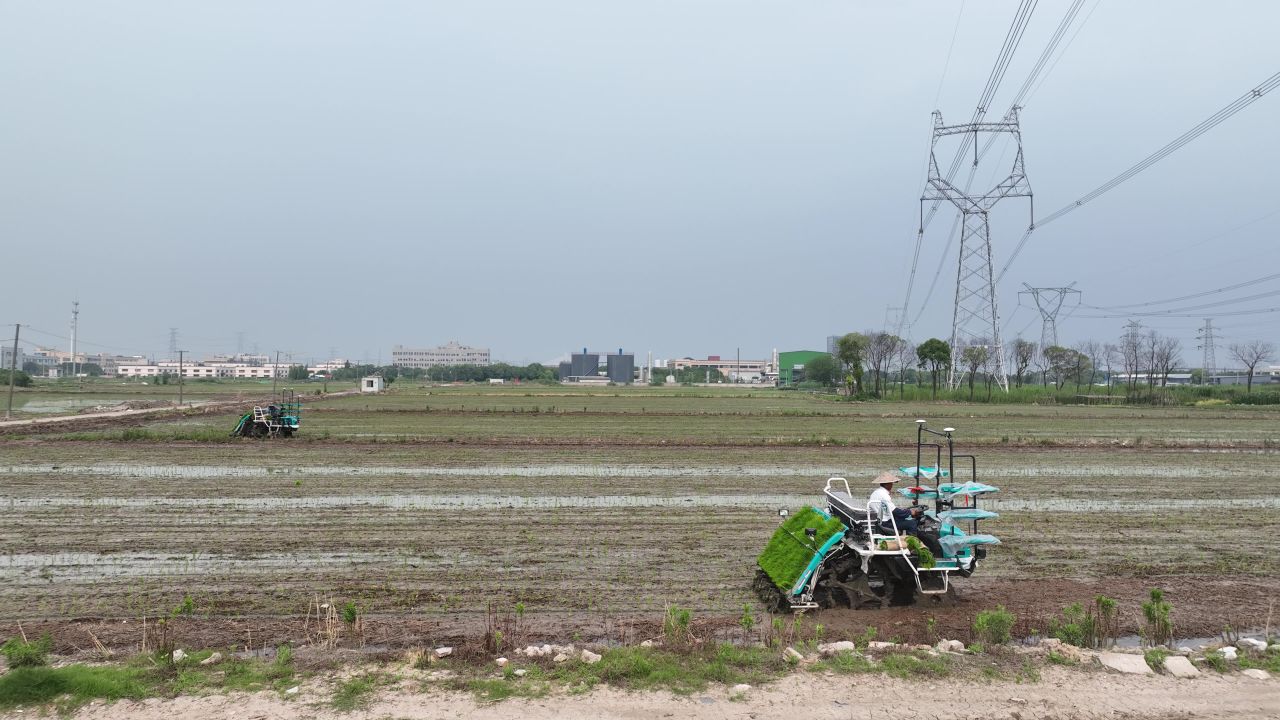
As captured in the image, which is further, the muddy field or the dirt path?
the muddy field

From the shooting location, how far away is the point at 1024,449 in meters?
27.7

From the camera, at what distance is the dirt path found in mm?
5738

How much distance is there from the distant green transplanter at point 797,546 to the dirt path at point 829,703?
6.58 feet

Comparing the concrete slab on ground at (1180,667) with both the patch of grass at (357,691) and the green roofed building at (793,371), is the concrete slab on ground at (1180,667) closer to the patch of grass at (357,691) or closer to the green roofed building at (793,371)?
the patch of grass at (357,691)

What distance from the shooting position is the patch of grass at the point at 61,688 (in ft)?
19.1

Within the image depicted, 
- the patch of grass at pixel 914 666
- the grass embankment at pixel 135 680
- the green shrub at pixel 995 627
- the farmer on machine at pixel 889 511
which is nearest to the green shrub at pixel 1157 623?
the green shrub at pixel 995 627

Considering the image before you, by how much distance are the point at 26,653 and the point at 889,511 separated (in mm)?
8565

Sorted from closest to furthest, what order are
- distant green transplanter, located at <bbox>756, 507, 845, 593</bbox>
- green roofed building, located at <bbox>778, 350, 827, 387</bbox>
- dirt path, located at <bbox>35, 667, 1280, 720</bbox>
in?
dirt path, located at <bbox>35, 667, 1280, 720</bbox> → distant green transplanter, located at <bbox>756, 507, 845, 593</bbox> → green roofed building, located at <bbox>778, 350, 827, 387</bbox>

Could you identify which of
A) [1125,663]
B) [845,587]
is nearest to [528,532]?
[845,587]

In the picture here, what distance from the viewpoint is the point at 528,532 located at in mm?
12461

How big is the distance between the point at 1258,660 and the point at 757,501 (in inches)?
374

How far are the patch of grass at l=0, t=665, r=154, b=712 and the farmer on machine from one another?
23.6 ft

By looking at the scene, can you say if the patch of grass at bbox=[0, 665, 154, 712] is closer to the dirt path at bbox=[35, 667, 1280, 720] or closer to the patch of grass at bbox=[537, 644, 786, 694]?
Result: the dirt path at bbox=[35, 667, 1280, 720]

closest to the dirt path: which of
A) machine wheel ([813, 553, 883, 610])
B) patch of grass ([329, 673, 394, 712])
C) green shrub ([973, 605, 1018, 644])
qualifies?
patch of grass ([329, 673, 394, 712])
